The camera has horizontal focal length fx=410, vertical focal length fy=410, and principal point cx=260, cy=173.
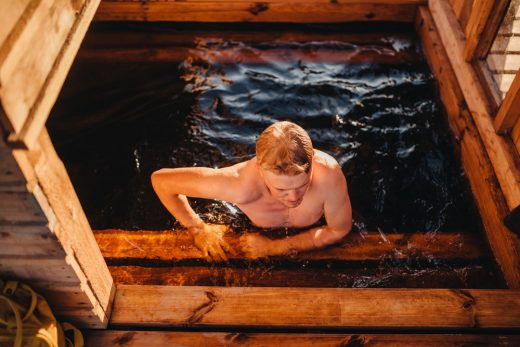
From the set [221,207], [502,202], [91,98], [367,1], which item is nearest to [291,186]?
[221,207]

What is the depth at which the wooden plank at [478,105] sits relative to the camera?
10.5 ft

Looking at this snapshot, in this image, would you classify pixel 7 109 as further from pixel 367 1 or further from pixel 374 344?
pixel 367 1

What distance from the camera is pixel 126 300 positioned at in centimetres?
250

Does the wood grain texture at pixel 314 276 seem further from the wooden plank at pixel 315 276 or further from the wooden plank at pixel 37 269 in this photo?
the wooden plank at pixel 37 269

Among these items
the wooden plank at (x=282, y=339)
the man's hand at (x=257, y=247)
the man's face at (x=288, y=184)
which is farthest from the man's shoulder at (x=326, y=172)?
the wooden plank at (x=282, y=339)

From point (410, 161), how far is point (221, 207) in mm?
1989

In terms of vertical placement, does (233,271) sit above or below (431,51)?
below

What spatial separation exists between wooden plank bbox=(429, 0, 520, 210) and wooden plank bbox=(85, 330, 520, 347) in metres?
1.22

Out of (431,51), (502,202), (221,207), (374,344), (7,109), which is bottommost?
(221,207)

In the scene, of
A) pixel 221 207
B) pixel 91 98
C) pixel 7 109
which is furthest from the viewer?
pixel 91 98

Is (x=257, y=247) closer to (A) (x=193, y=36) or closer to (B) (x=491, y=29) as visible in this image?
(B) (x=491, y=29)

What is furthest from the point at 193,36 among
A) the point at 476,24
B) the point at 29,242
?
the point at 29,242

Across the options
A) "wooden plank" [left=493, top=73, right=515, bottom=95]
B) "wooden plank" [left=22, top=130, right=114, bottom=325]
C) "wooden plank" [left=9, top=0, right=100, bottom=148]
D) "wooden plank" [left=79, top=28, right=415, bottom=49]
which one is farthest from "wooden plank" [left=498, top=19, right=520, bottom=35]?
"wooden plank" [left=22, top=130, right=114, bottom=325]

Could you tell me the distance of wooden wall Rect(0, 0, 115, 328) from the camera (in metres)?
1.28
